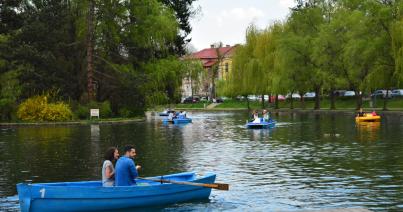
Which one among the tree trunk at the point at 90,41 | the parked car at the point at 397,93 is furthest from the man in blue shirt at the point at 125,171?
the parked car at the point at 397,93

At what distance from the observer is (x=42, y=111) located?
61.5 m

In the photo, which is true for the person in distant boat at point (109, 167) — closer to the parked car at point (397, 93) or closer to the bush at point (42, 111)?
the bush at point (42, 111)

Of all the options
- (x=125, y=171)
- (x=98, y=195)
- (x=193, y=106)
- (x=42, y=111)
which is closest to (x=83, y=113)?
(x=42, y=111)

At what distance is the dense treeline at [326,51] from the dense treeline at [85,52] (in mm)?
19421

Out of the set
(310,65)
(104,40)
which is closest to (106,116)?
(104,40)

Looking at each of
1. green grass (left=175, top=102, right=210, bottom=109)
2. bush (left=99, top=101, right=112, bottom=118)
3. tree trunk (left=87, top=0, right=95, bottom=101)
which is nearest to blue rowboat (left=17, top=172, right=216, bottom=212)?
bush (left=99, top=101, right=112, bottom=118)

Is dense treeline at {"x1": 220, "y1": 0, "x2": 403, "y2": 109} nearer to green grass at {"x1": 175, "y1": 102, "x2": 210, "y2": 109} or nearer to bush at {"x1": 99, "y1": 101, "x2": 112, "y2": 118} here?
green grass at {"x1": 175, "y1": 102, "x2": 210, "y2": 109}

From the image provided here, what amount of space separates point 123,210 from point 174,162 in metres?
10.3

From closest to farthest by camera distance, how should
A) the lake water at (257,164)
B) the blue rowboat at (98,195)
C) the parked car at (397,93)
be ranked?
the blue rowboat at (98,195) → the lake water at (257,164) → the parked car at (397,93)

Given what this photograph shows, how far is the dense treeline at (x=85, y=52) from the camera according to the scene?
6406 cm

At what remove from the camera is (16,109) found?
63344 millimetres

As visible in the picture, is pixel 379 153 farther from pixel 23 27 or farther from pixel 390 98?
pixel 390 98

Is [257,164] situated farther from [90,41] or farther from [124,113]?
[124,113]

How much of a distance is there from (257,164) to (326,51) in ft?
182
